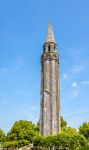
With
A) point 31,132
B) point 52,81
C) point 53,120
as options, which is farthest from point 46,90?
point 31,132

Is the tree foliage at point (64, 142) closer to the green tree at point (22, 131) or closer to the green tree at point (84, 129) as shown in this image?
the green tree at point (22, 131)

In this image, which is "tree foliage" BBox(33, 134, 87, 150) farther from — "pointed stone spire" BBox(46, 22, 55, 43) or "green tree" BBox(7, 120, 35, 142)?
"pointed stone spire" BBox(46, 22, 55, 43)

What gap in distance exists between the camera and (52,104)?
61.5m

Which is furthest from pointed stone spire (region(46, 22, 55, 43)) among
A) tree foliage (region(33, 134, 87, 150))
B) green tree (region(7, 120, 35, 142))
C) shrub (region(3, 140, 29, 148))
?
tree foliage (region(33, 134, 87, 150))

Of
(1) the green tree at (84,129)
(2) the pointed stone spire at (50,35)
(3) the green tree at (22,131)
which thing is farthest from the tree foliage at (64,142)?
(2) the pointed stone spire at (50,35)

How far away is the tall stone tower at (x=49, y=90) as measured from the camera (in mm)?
59438

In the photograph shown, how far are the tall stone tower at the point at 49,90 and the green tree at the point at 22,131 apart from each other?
7260 mm

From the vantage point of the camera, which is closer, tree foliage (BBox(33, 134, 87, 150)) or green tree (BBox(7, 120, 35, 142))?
tree foliage (BBox(33, 134, 87, 150))

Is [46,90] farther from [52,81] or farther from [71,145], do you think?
[71,145]

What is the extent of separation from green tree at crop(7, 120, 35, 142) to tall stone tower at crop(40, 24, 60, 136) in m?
7.26

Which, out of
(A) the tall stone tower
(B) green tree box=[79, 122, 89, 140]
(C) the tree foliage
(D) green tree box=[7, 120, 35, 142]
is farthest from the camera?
(B) green tree box=[79, 122, 89, 140]

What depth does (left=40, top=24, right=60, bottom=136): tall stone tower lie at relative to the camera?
59438mm

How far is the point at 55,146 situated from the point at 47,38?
31.0m

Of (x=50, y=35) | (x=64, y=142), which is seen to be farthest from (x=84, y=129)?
(x=64, y=142)
